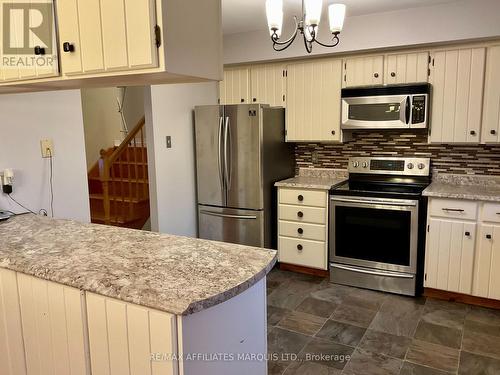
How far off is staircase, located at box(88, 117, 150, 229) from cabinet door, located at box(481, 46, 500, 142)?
3.33 metres

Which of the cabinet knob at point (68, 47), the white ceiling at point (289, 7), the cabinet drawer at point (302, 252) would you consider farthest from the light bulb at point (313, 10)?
the cabinet drawer at point (302, 252)

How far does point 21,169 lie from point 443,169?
3.27 meters

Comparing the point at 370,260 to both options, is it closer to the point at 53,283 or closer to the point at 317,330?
the point at 317,330

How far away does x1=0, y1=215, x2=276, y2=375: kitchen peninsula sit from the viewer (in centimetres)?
124

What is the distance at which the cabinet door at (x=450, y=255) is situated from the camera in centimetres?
305

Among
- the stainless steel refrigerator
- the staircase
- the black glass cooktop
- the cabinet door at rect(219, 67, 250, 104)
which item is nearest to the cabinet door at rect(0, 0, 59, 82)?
the stainless steel refrigerator

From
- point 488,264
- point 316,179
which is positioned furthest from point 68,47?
point 488,264

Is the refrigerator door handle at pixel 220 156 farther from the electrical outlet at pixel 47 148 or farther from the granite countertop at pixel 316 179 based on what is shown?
the electrical outlet at pixel 47 148

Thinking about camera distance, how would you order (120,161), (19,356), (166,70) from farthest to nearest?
1. (120,161)
2. (19,356)
3. (166,70)

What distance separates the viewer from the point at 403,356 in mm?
2475

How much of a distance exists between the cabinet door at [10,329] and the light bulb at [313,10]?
1.86m

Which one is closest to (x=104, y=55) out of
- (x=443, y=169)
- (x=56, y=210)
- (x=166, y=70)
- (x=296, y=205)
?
(x=166, y=70)

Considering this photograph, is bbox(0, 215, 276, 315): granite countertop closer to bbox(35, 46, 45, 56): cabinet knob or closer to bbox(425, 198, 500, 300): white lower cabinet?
bbox(35, 46, 45, 56): cabinet knob

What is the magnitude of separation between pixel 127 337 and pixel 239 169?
100 inches
